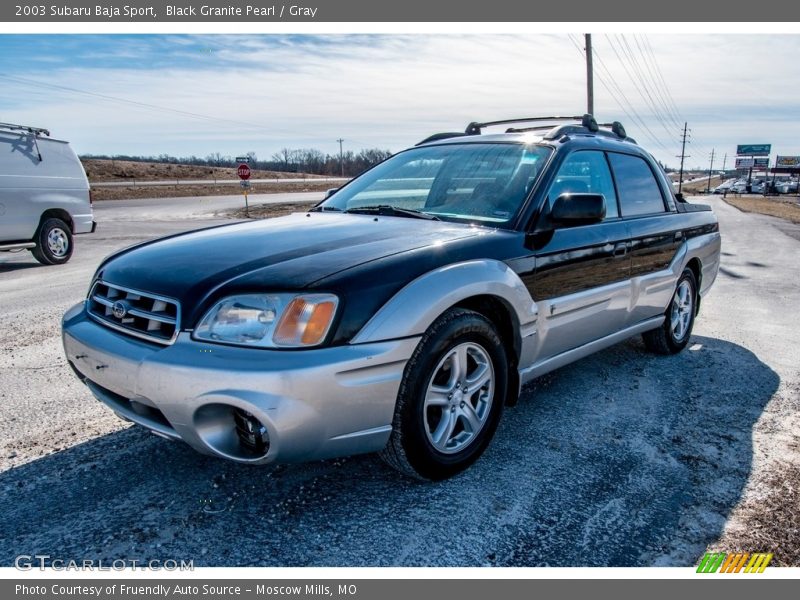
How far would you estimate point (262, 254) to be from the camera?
8.80 ft

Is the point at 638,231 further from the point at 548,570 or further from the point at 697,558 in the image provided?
the point at 548,570

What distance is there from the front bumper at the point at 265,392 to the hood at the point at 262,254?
10.3 inches

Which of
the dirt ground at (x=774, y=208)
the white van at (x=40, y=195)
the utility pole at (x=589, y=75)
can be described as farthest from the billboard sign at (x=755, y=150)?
the white van at (x=40, y=195)

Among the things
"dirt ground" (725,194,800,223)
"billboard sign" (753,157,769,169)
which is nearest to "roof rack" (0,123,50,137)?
"dirt ground" (725,194,800,223)

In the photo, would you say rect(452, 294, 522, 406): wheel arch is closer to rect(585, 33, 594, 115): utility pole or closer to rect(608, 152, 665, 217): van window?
rect(608, 152, 665, 217): van window

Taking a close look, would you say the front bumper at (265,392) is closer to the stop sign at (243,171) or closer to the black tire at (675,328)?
the black tire at (675,328)

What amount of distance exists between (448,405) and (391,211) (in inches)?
51.6

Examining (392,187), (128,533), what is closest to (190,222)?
(392,187)

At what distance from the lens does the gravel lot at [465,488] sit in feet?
7.54

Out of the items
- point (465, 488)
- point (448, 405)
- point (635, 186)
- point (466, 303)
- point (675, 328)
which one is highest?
point (635, 186)

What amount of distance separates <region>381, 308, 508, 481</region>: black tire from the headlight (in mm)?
453

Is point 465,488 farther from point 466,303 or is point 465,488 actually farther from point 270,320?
Answer: point 270,320

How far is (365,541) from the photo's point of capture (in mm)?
2340

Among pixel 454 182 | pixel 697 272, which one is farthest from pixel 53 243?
pixel 697 272
